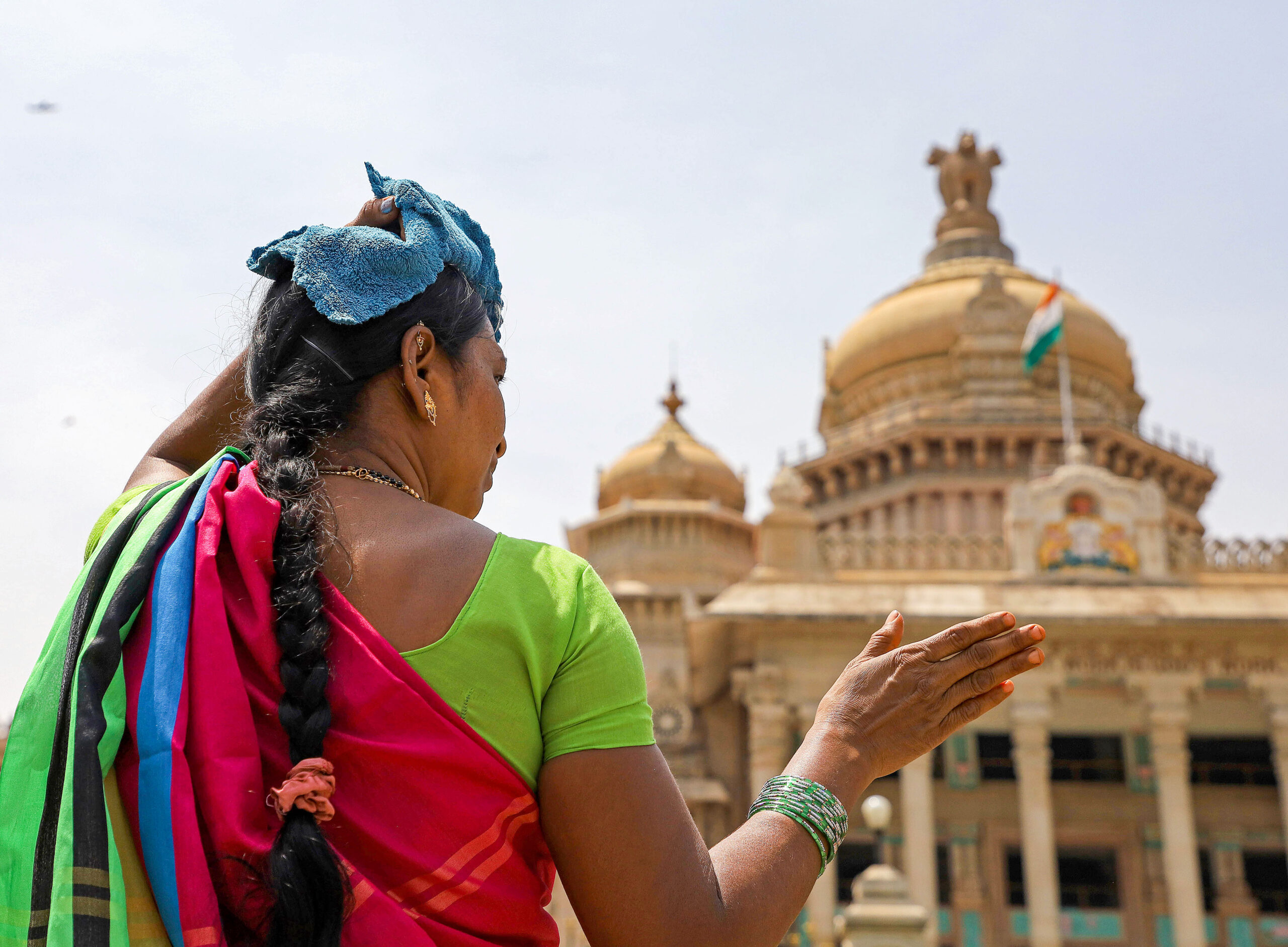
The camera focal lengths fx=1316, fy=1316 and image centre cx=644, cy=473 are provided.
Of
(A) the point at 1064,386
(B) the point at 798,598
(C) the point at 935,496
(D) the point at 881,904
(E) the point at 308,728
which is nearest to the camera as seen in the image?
(E) the point at 308,728

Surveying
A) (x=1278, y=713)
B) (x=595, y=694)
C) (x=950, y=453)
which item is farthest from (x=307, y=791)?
(x=950, y=453)

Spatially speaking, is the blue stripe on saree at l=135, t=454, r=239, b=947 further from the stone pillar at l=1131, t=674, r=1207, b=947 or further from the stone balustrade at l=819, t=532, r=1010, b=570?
the stone pillar at l=1131, t=674, r=1207, b=947

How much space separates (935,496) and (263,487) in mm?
27479

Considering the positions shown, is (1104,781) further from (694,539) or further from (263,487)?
(263,487)

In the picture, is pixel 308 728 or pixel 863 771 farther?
pixel 863 771

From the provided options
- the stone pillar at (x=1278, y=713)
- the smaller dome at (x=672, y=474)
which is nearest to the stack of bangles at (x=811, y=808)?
the stone pillar at (x=1278, y=713)

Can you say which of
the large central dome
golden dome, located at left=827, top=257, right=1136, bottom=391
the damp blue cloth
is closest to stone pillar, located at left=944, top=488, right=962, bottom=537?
the large central dome

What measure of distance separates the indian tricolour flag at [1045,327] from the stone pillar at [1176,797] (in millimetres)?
8149

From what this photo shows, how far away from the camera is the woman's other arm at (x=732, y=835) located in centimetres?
155

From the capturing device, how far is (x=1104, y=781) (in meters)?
21.4

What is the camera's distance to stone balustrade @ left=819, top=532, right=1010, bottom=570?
2033cm

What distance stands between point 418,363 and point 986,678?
91 cm

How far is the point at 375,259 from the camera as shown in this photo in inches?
71.9

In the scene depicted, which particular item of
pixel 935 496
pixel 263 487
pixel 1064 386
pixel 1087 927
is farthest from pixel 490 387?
pixel 935 496
